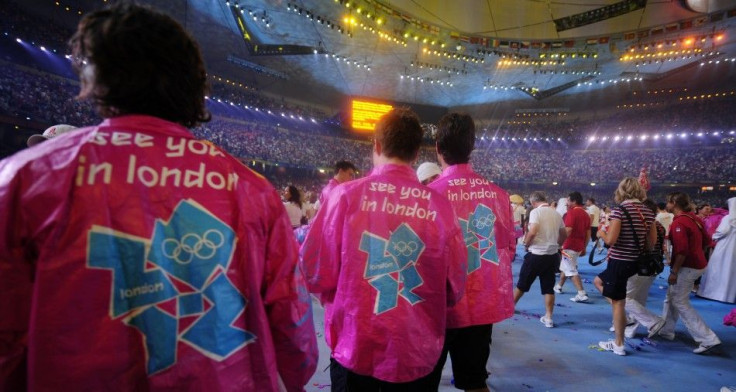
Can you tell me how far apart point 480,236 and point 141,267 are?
1.99 meters

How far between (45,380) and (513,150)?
125 feet

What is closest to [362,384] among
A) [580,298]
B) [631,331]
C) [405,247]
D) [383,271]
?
[383,271]

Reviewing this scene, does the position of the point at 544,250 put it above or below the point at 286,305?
below

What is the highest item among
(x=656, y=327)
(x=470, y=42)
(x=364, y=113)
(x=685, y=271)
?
(x=470, y=42)

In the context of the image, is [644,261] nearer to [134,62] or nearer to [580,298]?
[580,298]

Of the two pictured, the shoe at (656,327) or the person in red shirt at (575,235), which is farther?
the person in red shirt at (575,235)

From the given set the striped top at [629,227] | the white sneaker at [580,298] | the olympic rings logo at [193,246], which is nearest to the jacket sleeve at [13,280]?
the olympic rings logo at [193,246]

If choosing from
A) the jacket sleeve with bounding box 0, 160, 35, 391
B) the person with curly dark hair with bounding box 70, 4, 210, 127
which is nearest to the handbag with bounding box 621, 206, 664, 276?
the person with curly dark hair with bounding box 70, 4, 210, 127

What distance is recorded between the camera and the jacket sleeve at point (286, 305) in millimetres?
991

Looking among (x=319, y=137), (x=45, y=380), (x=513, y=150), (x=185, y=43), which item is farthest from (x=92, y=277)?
(x=513, y=150)

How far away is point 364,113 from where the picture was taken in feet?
67.3

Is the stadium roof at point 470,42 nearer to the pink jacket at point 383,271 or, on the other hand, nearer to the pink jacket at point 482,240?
the pink jacket at point 482,240

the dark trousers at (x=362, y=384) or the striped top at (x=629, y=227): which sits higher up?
the striped top at (x=629, y=227)

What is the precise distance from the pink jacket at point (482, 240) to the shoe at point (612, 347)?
8.54 feet
